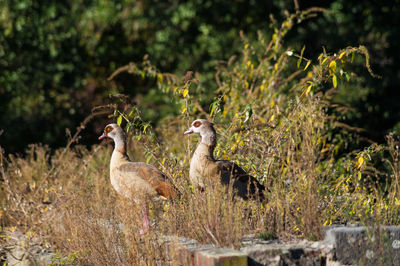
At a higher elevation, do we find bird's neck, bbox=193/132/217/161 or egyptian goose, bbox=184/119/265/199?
bird's neck, bbox=193/132/217/161

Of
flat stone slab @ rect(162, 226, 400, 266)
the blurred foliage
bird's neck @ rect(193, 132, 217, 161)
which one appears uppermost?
the blurred foliage

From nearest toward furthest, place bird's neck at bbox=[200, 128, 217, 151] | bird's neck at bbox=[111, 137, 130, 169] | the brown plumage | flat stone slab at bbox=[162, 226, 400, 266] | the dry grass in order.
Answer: flat stone slab at bbox=[162, 226, 400, 266] → the dry grass → the brown plumage → bird's neck at bbox=[200, 128, 217, 151] → bird's neck at bbox=[111, 137, 130, 169]

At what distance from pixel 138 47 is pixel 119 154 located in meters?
10.1

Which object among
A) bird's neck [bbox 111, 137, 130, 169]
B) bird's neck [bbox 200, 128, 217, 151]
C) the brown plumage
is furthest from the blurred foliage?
bird's neck [bbox 200, 128, 217, 151]

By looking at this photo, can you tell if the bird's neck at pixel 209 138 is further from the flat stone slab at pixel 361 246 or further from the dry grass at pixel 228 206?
the flat stone slab at pixel 361 246

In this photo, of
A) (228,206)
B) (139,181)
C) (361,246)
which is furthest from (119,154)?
(361,246)

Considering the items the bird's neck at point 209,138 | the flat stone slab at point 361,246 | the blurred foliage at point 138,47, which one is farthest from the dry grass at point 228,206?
the blurred foliage at point 138,47

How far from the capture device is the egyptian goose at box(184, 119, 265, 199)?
598 centimetres

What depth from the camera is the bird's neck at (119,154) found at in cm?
687

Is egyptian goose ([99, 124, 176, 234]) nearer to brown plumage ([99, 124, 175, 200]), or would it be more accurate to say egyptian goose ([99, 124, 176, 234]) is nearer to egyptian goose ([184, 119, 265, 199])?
brown plumage ([99, 124, 175, 200])

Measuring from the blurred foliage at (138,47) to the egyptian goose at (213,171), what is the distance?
7833 mm

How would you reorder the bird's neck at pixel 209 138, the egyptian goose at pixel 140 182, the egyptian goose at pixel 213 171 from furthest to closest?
the bird's neck at pixel 209 138 → the egyptian goose at pixel 140 182 → the egyptian goose at pixel 213 171

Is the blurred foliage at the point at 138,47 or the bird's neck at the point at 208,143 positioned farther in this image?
the blurred foliage at the point at 138,47

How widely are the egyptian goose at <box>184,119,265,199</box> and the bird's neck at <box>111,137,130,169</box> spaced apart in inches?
42.6
